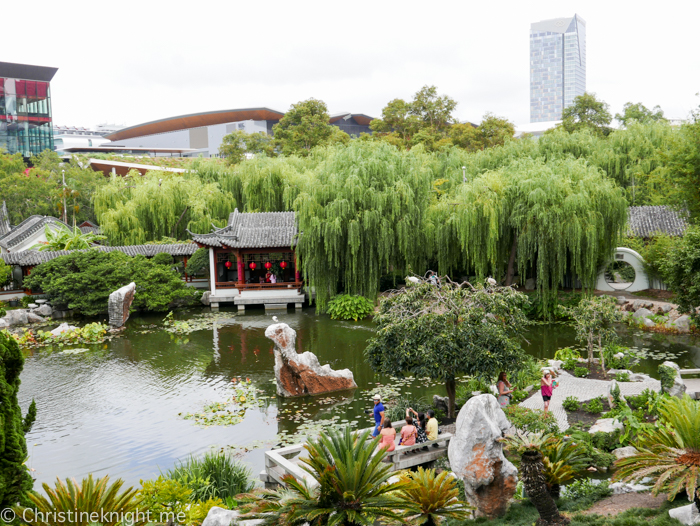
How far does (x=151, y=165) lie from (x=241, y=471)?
143ft

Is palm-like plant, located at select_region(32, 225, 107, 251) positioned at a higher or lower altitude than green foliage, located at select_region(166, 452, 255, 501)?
higher

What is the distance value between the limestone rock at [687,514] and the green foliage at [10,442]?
5.64 metres

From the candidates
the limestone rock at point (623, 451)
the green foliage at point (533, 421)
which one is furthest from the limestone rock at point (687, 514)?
the green foliage at point (533, 421)

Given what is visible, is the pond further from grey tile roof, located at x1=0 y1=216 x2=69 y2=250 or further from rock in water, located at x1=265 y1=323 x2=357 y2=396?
grey tile roof, located at x1=0 y1=216 x2=69 y2=250

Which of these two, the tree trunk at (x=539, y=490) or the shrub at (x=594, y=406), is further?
the shrub at (x=594, y=406)

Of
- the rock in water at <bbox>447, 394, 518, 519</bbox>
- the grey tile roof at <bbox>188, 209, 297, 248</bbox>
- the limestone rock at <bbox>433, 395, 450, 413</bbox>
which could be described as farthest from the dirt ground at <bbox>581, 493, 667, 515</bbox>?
the grey tile roof at <bbox>188, 209, 297, 248</bbox>

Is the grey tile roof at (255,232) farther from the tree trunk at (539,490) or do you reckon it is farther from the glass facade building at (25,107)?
the glass facade building at (25,107)

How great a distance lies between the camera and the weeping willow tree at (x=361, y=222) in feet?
60.4

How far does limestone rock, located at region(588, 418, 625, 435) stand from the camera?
8273 mm

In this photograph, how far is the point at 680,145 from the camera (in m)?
15.2

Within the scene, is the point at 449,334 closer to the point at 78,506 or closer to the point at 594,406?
the point at 594,406

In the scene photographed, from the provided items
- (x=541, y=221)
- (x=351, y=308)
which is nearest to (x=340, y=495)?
(x=541, y=221)

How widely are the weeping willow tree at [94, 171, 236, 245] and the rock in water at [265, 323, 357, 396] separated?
14.5 meters

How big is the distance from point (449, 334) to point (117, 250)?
17587mm
